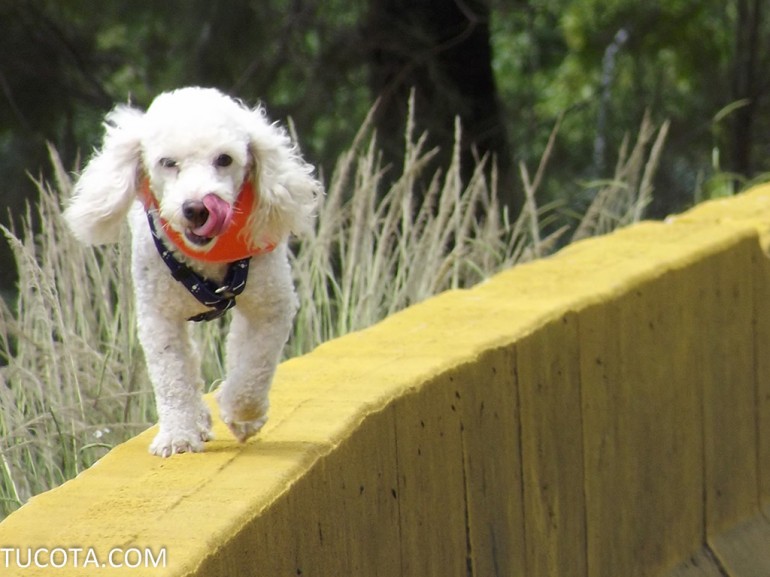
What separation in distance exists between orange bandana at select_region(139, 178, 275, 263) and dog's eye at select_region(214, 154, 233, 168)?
0.12 metres

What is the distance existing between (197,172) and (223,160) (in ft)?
0.28

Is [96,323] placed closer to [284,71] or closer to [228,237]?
[228,237]

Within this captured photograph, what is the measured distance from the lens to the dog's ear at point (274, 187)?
11.8 feet

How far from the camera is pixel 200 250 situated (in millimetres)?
3471

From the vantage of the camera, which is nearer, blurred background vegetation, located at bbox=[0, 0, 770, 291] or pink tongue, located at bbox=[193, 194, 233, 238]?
pink tongue, located at bbox=[193, 194, 233, 238]

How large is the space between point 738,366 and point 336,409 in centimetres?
262

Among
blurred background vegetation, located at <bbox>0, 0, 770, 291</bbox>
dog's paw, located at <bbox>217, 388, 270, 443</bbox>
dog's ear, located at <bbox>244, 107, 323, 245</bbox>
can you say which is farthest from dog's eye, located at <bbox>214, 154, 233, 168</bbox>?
blurred background vegetation, located at <bbox>0, 0, 770, 291</bbox>

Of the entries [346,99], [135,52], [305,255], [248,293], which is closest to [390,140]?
[346,99]

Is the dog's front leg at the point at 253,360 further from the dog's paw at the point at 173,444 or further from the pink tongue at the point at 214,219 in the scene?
the pink tongue at the point at 214,219

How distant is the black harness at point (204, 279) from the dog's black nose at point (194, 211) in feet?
1.12

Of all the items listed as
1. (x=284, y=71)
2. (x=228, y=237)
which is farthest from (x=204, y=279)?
(x=284, y=71)

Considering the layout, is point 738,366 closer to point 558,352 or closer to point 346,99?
point 558,352

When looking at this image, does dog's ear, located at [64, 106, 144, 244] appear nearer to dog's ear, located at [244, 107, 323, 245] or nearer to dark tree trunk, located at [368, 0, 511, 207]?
dog's ear, located at [244, 107, 323, 245]

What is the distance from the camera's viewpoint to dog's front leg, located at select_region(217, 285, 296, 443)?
12.1ft
